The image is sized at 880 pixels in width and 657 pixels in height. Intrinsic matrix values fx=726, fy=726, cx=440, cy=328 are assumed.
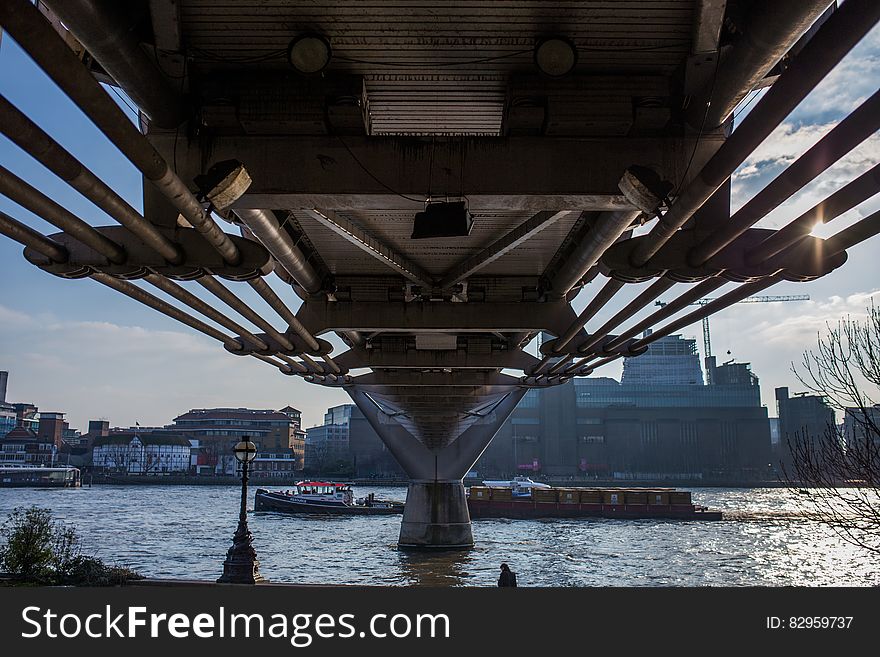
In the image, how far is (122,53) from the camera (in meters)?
6.16

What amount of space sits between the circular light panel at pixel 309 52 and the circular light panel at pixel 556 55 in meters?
1.92

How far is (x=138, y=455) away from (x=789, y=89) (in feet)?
494

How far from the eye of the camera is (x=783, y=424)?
143 meters

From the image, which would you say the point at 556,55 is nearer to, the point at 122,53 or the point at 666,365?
the point at 122,53

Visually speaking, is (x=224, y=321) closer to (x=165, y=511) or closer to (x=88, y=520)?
(x=88, y=520)

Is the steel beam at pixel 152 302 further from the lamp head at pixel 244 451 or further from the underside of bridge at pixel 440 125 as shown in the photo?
the lamp head at pixel 244 451

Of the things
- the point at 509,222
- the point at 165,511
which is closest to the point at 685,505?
the point at 165,511

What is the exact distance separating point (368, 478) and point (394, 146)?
137m

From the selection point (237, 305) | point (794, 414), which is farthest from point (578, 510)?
point (794, 414)

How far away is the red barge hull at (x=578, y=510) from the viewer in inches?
2648

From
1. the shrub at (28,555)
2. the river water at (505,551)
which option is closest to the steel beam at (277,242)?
the shrub at (28,555)

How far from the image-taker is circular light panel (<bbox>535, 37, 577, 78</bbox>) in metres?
6.50

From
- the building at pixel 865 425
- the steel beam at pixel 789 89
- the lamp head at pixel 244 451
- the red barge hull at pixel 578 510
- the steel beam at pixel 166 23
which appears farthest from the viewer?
the red barge hull at pixel 578 510

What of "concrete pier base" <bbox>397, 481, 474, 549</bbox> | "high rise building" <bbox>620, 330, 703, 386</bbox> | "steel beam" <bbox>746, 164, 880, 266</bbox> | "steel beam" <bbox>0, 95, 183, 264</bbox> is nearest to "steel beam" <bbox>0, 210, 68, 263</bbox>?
"steel beam" <bbox>0, 95, 183, 264</bbox>
